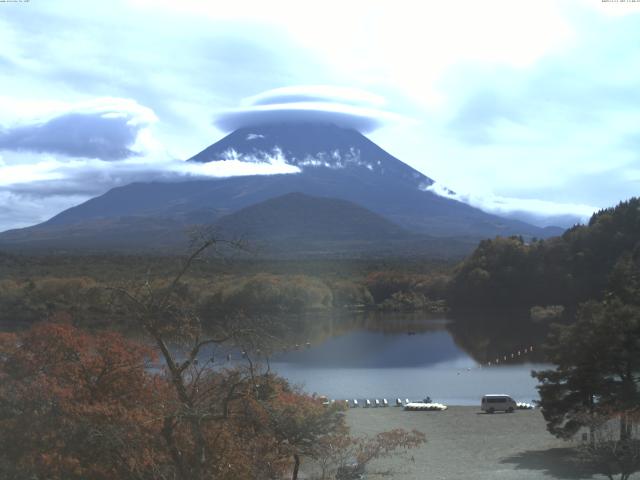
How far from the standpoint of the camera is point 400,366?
106 feet

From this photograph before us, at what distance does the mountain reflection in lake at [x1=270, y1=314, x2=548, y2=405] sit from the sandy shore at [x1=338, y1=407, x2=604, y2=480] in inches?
120

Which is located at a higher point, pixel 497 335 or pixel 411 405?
pixel 411 405

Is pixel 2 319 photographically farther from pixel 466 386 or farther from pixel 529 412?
pixel 529 412

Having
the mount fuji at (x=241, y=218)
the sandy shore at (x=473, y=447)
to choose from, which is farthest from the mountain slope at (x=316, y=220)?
the sandy shore at (x=473, y=447)

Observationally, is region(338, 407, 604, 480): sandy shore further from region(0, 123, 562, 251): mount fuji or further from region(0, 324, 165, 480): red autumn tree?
region(0, 123, 562, 251): mount fuji

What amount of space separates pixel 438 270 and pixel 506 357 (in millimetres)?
46295

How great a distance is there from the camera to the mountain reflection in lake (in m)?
25.9

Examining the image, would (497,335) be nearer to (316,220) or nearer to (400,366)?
(400,366)

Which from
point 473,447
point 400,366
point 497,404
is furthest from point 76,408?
point 400,366

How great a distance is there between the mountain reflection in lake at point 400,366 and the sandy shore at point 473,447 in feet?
10.0

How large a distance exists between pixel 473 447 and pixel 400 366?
55.4 ft

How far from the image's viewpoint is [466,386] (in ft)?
89.3

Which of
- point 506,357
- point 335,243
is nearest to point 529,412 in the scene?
point 506,357

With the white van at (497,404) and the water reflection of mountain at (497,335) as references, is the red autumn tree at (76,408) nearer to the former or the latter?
the white van at (497,404)
